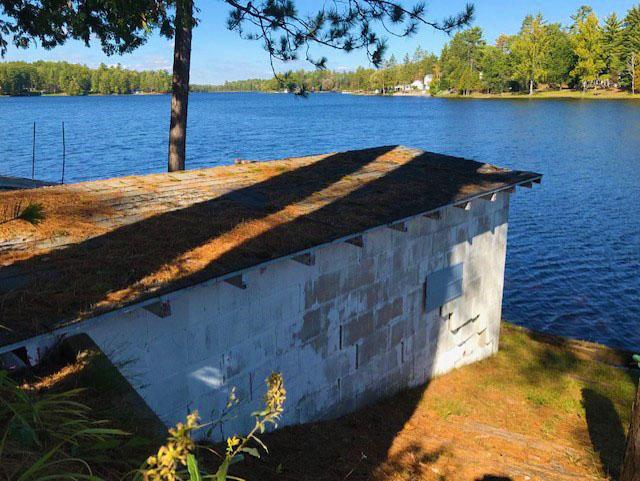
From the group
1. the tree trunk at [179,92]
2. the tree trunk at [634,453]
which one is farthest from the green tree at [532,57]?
the tree trunk at [634,453]

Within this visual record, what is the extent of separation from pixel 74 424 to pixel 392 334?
7.38m

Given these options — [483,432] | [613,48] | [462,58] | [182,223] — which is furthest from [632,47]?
[182,223]

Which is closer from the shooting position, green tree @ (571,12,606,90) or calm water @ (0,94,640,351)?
calm water @ (0,94,640,351)

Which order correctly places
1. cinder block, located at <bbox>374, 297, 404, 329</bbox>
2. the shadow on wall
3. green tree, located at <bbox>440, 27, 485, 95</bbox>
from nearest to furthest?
1. the shadow on wall
2. cinder block, located at <bbox>374, 297, 404, 329</bbox>
3. green tree, located at <bbox>440, 27, 485, 95</bbox>

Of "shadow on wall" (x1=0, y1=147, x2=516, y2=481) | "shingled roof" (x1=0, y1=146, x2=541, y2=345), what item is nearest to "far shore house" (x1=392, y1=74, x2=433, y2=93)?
"shingled roof" (x1=0, y1=146, x2=541, y2=345)

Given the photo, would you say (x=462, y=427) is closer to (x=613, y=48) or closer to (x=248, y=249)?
(x=248, y=249)

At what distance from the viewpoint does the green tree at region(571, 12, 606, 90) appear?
371 feet

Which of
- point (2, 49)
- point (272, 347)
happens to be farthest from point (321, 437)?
point (2, 49)

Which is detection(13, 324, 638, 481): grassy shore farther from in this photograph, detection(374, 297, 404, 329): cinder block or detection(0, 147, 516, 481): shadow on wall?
detection(374, 297, 404, 329): cinder block

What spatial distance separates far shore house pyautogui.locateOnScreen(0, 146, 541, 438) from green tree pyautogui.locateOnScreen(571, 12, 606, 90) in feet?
375

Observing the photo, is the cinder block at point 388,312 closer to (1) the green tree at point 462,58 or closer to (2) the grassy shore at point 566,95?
(2) the grassy shore at point 566,95

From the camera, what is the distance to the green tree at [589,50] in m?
113

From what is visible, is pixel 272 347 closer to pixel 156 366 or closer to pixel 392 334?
pixel 156 366

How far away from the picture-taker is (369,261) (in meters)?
9.95
